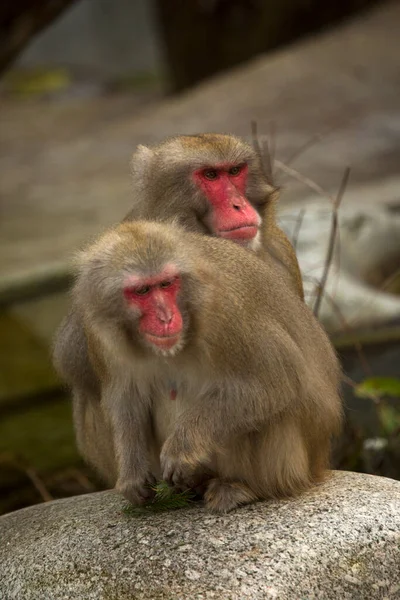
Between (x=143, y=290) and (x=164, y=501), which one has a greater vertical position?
(x=143, y=290)

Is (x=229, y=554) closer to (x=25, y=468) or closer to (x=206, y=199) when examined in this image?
(x=206, y=199)

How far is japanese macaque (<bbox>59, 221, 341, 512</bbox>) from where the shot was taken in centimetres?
418

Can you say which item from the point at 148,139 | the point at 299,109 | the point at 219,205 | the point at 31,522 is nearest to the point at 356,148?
the point at 299,109

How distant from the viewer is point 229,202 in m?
5.13

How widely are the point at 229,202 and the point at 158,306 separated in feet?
3.89

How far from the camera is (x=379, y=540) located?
4.29 m

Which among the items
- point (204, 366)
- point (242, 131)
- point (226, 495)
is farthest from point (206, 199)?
point (242, 131)

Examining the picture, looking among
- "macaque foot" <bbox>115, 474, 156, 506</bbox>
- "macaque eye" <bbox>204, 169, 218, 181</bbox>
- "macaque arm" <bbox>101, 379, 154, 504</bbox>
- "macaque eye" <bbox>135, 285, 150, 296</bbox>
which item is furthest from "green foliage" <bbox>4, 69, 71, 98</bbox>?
"macaque eye" <bbox>135, 285, 150, 296</bbox>

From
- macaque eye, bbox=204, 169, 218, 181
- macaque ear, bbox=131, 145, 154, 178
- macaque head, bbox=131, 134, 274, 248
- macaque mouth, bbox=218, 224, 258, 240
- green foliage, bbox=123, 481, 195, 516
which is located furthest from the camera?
macaque ear, bbox=131, 145, 154, 178

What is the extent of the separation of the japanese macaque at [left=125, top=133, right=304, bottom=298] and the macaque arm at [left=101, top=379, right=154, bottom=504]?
904mm

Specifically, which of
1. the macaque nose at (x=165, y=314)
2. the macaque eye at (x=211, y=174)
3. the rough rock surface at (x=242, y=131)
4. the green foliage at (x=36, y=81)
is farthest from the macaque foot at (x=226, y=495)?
the green foliage at (x=36, y=81)

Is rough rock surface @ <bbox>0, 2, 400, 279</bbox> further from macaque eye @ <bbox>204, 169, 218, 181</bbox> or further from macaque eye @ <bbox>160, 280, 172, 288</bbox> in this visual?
macaque eye @ <bbox>160, 280, 172, 288</bbox>

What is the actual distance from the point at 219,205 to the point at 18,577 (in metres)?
1.96

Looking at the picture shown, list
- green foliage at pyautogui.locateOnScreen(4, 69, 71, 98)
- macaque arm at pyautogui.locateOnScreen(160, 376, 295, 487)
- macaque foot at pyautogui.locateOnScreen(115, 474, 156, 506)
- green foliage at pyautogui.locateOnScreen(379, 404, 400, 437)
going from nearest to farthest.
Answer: macaque arm at pyautogui.locateOnScreen(160, 376, 295, 487) → macaque foot at pyautogui.locateOnScreen(115, 474, 156, 506) → green foliage at pyautogui.locateOnScreen(379, 404, 400, 437) → green foliage at pyautogui.locateOnScreen(4, 69, 71, 98)
